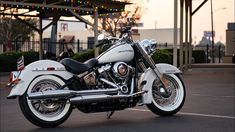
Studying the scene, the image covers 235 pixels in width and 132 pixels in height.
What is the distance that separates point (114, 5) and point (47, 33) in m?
47.8

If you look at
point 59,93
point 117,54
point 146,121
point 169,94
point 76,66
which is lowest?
point 146,121

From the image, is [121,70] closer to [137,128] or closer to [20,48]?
[137,128]

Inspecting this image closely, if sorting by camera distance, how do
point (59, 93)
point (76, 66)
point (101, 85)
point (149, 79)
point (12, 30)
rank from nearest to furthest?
1. point (59, 93)
2. point (76, 66)
3. point (101, 85)
4. point (149, 79)
5. point (12, 30)

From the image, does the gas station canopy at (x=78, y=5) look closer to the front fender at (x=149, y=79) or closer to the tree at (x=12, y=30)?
the front fender at (x=149, y=79)

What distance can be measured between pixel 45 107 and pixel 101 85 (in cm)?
96

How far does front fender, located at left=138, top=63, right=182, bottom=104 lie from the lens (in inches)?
316

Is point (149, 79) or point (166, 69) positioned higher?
point (166, 69)

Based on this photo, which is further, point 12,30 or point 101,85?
point 12,30

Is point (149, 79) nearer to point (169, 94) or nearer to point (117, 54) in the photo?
point (169, 94)

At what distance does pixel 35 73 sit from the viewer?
24.5ft

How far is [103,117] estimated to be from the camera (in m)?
8.48

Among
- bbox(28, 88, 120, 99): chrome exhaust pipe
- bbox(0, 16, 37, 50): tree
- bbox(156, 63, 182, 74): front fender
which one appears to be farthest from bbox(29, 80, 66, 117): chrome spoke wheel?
bbox(0, 16, 37, 50): tree

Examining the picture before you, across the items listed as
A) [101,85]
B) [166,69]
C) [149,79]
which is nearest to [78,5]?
[166,69]

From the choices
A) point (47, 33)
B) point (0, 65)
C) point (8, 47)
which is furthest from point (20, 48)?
point (47, 33)
